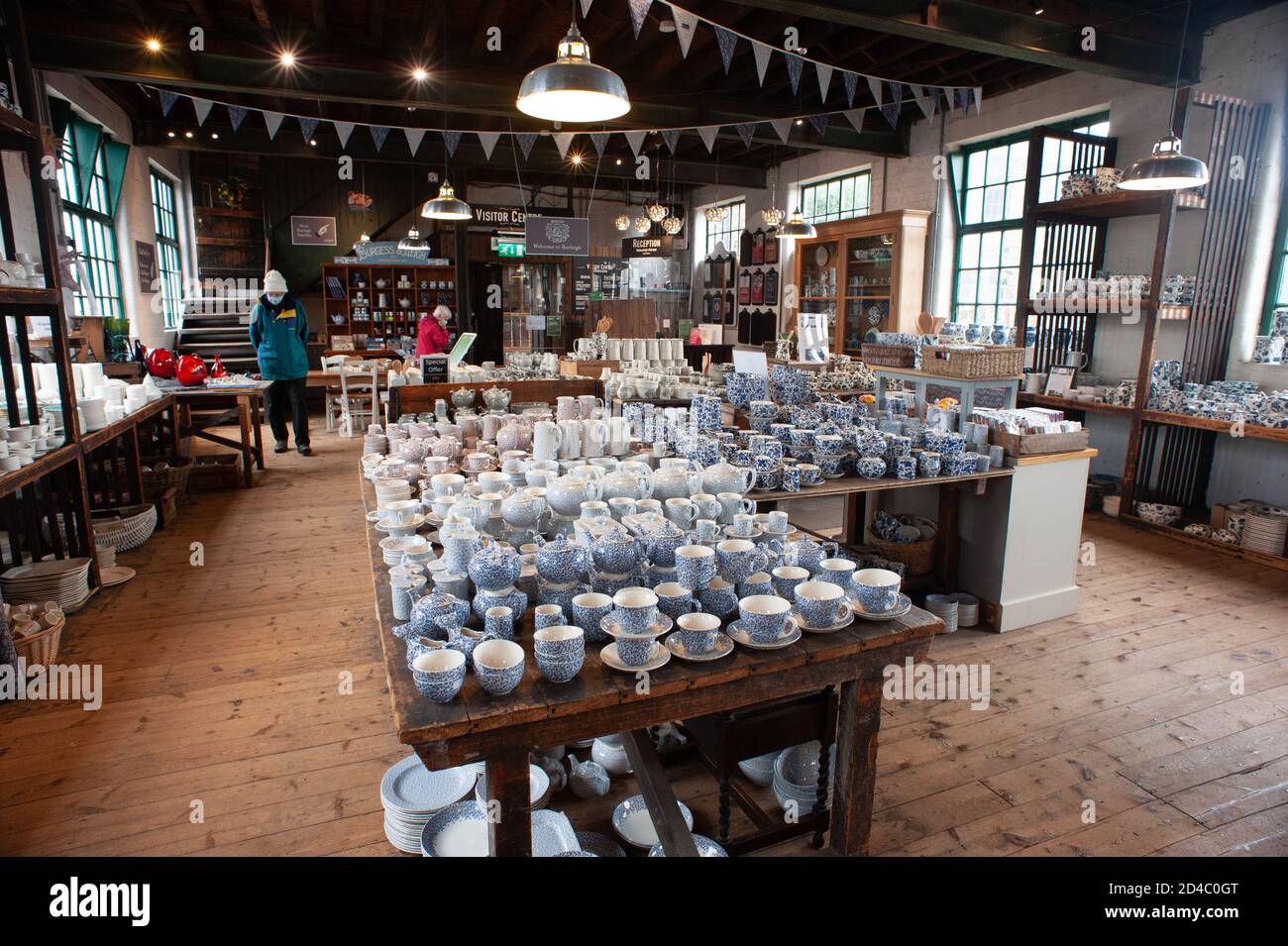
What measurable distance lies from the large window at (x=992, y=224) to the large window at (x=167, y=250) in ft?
33.6

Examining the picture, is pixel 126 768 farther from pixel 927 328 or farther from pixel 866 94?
pixel 866 94

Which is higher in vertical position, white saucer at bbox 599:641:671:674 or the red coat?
the red coat

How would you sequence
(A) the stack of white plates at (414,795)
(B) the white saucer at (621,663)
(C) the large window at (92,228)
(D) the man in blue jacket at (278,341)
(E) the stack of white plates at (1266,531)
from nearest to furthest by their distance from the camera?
(B) the white saucer at (621,663), (A) the stack of white plates at (414,795), (E) the stack of white plates at (1266,531), (C) the large window at (92,228), (D) the man in blue jacket at (278,341)

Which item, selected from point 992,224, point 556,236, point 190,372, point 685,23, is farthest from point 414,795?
point 556,236

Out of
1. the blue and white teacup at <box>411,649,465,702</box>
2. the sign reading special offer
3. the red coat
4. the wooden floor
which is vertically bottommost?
the wooden floor

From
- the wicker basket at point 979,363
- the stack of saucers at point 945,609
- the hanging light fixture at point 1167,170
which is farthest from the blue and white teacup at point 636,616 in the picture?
the hanging light fixture at point 1167,170

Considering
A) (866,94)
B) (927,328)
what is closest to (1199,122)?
(927,328)

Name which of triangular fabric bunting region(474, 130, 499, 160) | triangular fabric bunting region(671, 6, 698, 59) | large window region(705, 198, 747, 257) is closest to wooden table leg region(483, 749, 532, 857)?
triangular fabric bunting region(671, 6, 698, 59)

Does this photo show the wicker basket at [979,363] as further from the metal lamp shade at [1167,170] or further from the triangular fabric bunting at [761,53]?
the triangular fabric bunting at [761,53]

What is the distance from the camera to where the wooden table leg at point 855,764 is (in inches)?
74.1

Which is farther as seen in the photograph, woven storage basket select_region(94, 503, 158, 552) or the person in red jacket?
the person in red jacket

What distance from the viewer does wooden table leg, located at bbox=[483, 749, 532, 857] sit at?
1.47 meters

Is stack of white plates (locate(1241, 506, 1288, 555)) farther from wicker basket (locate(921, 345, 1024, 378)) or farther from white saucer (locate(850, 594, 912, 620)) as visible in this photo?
white saucer (locate(850, 594, 912, 620))

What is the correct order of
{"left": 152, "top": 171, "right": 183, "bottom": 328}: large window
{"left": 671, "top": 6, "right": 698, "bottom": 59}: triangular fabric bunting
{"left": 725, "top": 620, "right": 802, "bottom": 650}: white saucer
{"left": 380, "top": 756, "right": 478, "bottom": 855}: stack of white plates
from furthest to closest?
{"left": 152, "top": 171, "right": 183, "bottom": 328}: large window
{"left": 671, "top": 6, "right": 698, "bottom": 59}: triangular fabric bunting
{"left": 380, "top": 756, "right": 478, "bottom": 855}: stack of white plates
{"left": 725, "top": 620, "right": 802, "bottom": 650}: white saucer
